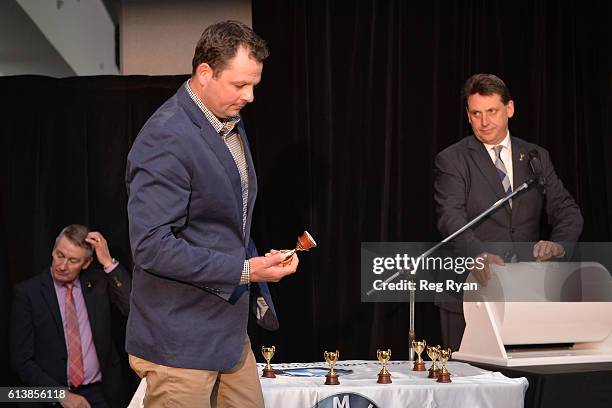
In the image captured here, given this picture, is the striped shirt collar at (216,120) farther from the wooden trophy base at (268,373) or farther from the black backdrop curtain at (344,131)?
the black backdrop curtain at (344,131)

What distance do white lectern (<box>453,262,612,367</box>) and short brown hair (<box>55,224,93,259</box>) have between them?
2.08m

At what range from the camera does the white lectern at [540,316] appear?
3.15 meters

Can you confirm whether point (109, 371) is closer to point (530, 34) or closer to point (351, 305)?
point (351, 305)

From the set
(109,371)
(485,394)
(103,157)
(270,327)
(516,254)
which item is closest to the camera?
(270,327)

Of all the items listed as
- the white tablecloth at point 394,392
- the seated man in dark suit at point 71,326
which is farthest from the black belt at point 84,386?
the white tablecloth at point 394,392

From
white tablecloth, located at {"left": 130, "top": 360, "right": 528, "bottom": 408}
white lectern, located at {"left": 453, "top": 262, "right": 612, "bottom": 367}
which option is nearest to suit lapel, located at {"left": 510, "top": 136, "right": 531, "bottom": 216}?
white lectern, located at {"left": 453, "top": 262, "right": 612, "bottom": 367}

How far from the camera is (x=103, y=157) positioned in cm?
511

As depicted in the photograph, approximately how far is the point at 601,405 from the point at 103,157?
318cm

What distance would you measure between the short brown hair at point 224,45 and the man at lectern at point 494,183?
2075 millimetres

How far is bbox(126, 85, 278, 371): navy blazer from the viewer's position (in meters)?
2.01

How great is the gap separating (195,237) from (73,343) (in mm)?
2592

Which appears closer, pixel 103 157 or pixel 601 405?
pixel 601 405

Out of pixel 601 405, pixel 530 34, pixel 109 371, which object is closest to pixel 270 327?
pixel 601 405

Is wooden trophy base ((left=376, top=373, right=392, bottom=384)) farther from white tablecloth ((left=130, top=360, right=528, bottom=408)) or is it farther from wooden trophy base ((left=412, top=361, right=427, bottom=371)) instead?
wooden trophy base ((left=412, top=361, right=427, bottom=371))
